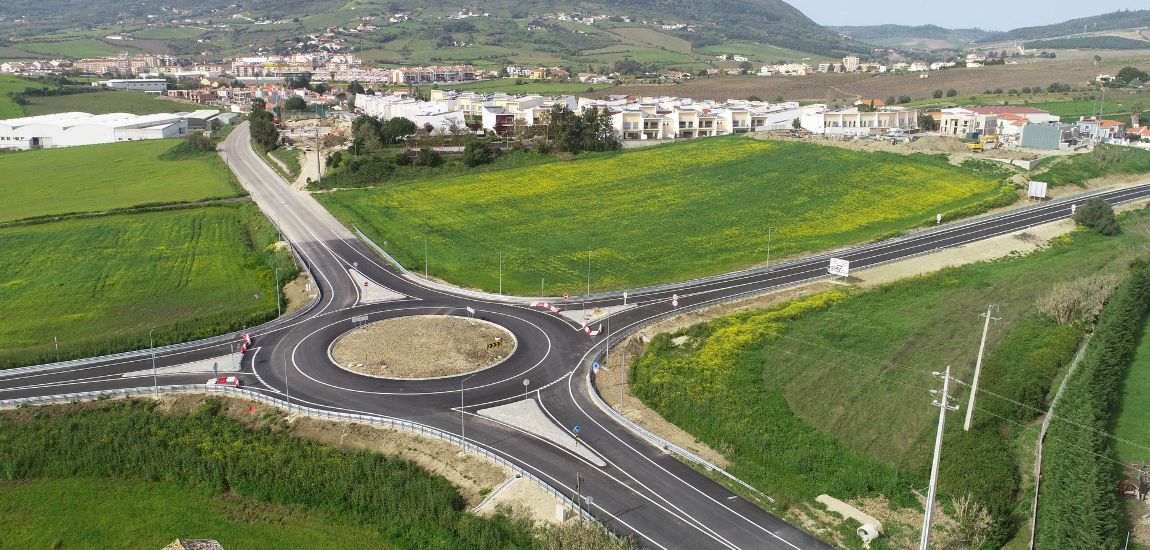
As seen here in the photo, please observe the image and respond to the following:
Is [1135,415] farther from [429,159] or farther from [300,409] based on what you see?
[429,159]

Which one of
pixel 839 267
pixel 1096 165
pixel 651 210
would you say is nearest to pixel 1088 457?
pixel 839 267

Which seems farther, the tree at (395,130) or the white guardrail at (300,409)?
the tree at (395,130)

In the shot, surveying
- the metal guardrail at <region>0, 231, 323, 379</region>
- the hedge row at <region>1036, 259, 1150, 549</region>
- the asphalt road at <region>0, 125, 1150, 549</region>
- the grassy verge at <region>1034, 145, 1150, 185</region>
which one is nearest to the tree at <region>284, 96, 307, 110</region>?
the asphalt road at <region>0, 125, 1150, 549</region>

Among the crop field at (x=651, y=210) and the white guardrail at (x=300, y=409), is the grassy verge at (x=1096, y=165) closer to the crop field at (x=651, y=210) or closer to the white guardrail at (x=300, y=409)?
the crop field at (x=651, y=210)

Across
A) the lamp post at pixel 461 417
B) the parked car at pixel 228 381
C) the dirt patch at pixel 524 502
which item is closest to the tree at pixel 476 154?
the lamp post at pixel 461 417

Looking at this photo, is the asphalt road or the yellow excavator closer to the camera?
the asphalt road

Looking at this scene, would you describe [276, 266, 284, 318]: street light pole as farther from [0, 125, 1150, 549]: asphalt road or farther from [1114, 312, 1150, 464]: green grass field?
[1114, 312, 1150, 464]: green grass field

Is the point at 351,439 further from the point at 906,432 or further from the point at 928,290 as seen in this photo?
the point at 928,290
